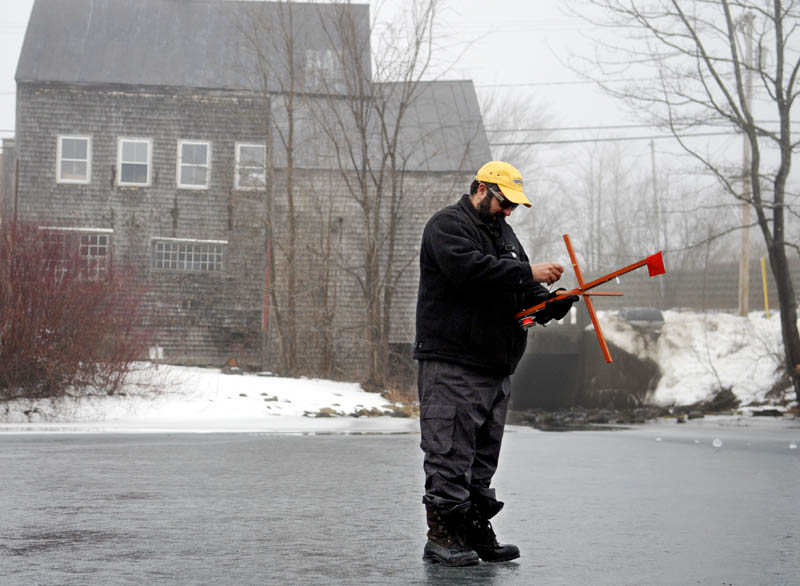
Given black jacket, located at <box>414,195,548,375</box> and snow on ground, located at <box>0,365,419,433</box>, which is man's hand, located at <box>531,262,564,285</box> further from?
snow on ground, located at <box>0,365,419,433</box>

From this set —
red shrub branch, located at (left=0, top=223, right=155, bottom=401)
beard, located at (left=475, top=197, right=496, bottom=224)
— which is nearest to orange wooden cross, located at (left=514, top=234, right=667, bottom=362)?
beard, located at (left=475, top=197, right=496, bottom=224)

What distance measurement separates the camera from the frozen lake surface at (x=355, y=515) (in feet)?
16.5

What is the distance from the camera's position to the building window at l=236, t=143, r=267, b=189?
107 ft

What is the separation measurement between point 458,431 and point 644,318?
31854 millimetres

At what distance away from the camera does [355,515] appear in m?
6.93

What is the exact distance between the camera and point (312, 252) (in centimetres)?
2761

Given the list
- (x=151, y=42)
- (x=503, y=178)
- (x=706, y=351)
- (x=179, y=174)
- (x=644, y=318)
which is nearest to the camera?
(x=503, y=178)

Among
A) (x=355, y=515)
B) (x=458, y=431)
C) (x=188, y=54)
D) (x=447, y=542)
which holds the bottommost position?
(x=355, y=515)

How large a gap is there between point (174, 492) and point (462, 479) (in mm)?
3260

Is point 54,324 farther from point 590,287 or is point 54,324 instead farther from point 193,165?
point 193,165

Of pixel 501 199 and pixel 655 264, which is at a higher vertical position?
pixel 501 199

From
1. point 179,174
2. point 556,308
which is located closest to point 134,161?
point 179,174

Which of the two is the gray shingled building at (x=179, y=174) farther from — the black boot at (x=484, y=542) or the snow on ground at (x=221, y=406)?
the black boot at (x=484, y=542)

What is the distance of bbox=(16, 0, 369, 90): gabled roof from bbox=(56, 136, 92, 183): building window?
179cm
